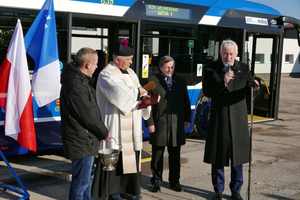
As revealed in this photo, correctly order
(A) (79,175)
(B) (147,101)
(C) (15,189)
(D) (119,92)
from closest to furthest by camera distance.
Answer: (A) (79,175)
(D) (119,92)
(B) (147,101)
(C) (15,189)

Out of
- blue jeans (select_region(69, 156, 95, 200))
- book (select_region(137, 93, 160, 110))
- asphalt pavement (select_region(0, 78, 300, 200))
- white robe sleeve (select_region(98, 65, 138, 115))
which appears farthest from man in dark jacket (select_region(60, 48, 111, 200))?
asphalt pavement (select_region(0, 78, 300, 200))

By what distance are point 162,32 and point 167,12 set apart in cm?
43

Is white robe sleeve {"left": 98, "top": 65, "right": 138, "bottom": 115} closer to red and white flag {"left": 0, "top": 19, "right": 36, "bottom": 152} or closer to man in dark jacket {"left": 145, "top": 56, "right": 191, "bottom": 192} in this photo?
man in dark jacket {"left": 145, "top": 56, "right": 191, "bottom": 192}

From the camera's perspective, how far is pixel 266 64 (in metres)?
9.86

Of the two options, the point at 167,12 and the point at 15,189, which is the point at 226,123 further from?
the point at 167,12

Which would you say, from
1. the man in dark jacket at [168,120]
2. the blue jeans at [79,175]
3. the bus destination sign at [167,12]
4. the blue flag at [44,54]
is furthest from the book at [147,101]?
the bus destination sign at [167,12]

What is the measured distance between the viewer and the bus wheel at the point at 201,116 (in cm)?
795

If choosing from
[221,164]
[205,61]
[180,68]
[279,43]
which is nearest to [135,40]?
[180,68]

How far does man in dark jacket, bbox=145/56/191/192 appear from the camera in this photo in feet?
16.3

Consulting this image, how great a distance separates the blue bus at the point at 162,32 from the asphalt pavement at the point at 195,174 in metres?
0.39

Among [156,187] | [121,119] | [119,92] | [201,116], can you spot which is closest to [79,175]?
[121,119]

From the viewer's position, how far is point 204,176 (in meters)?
5.73

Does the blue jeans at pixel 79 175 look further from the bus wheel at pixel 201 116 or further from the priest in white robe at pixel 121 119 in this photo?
the bus wheel at pixel 201 116

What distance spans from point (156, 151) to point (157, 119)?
0.41 meters
